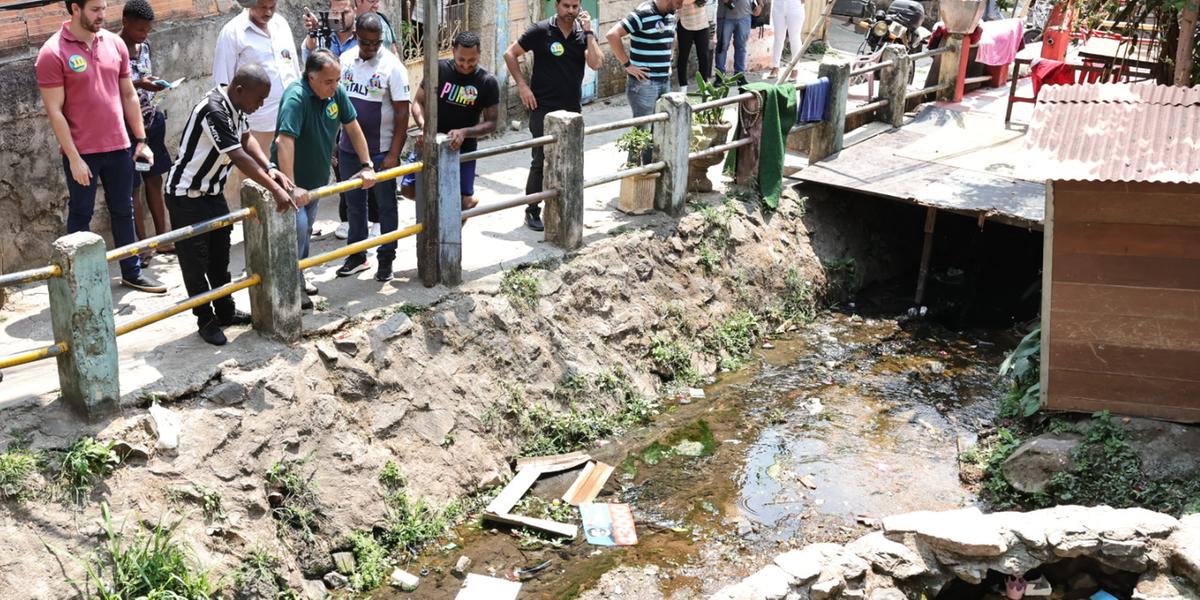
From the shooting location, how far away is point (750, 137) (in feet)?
35.9

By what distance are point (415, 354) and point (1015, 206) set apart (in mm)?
5881

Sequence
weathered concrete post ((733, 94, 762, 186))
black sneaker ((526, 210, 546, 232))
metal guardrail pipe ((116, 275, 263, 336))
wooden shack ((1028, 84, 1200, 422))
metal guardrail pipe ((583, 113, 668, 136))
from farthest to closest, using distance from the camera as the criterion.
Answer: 1. weathered concrete post ((733, 94, 762, 186))
2. black sneaker ((526, 210, 546, 232))
3. metal guardrail pipe ((583, 113, 668, 136))
4. wooden shack ((1028, 84, 1200, 422))
5. metal guardrail pipe ((116, 275, 263, 336))

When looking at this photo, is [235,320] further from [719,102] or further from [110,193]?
[719,102]

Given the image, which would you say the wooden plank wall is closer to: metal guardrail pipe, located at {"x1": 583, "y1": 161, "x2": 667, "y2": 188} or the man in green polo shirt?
metal guardrail pipe, located at {"x1": 583, "y1": 161, "x2": 667, "y2": 188}

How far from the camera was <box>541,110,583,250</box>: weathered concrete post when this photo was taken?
8906mm

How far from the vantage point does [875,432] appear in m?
8.79

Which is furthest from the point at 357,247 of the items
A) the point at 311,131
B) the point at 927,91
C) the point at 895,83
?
the point at 927,91

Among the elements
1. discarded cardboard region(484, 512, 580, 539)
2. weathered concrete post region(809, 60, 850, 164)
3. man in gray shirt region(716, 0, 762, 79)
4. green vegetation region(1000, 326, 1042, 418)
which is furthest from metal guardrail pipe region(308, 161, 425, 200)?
man in gray shirt region(716, 0, 762, 79)

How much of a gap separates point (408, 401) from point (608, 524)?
1.50m

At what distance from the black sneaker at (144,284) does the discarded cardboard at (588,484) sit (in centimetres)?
300

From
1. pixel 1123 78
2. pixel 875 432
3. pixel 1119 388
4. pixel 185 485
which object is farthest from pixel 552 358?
pixel 1123 78

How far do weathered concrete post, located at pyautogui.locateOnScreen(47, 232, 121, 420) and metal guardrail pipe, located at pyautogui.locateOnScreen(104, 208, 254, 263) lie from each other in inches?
5.1

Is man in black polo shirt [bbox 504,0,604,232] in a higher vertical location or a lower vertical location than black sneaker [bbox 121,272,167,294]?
higher

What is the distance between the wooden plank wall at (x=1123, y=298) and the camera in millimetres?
7488
